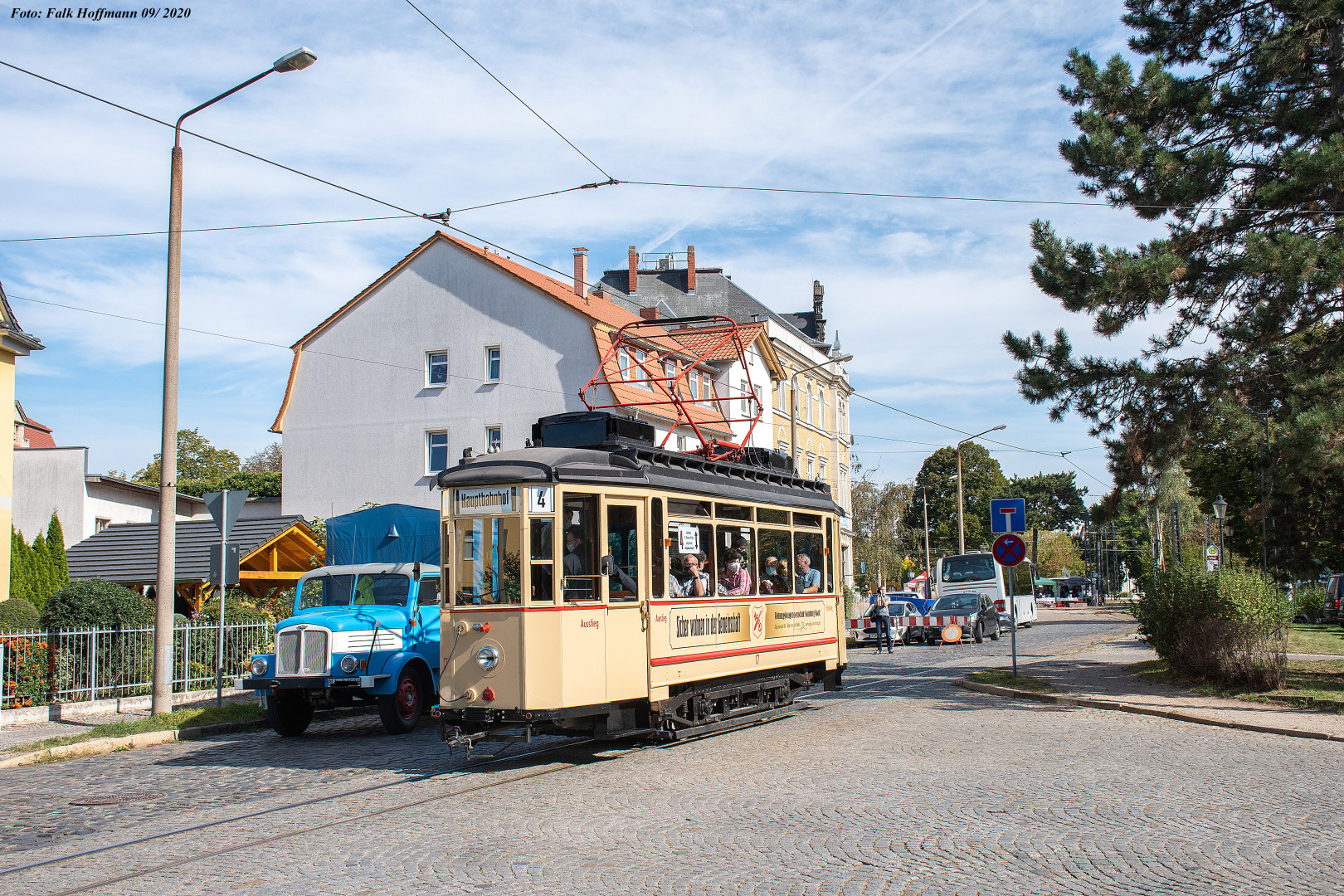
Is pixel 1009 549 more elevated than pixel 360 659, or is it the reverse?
pixel 1009 549

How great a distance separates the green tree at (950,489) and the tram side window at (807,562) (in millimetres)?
80055

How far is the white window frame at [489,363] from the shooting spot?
3722cm

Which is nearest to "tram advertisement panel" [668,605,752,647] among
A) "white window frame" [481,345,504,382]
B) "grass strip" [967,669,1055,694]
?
"grass strip" [967,669,1055,694]

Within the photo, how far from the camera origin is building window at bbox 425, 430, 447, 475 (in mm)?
37281

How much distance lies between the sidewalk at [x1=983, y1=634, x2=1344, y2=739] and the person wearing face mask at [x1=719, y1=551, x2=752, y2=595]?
18.0 ft

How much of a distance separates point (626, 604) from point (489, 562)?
1411 millimetres

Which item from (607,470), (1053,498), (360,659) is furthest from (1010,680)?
(1053,498)

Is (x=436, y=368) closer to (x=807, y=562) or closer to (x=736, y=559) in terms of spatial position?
(x=807, y=562)

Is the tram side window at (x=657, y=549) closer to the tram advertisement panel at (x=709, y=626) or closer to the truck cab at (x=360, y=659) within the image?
the tram advertisement panel at (x=709, y=626)

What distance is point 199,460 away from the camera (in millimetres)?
70188

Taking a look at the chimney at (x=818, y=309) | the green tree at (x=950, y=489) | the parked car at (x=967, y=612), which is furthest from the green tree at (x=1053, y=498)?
the parked car at (x=967, y=612)

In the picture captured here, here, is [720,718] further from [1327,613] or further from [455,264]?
[1327,613]

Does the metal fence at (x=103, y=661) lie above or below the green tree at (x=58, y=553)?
below

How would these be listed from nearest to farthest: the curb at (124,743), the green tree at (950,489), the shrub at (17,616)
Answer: the curb at (124,743)
the shrub at (17,616)
the green tree at (950,489)
